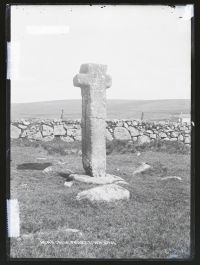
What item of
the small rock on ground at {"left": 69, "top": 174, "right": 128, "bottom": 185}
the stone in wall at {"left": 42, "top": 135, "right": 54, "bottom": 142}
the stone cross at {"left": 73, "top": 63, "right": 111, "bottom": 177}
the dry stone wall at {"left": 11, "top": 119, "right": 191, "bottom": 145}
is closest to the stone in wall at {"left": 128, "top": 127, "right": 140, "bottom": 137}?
the dry stone wall at {"left": 11, "top": 119, "right": 191, "bottom": 145}

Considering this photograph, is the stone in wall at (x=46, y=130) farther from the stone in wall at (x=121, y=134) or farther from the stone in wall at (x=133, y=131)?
the stone in wall at (x=133, y=131)

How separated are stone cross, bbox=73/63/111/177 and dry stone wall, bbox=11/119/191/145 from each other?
0.35 ft

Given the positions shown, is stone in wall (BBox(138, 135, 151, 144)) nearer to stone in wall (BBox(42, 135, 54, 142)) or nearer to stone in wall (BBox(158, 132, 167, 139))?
stone in wall (BBox(158, 132, 167, 139))

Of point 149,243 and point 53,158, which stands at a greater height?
point 53,158

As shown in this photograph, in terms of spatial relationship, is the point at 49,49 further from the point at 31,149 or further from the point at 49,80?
the point at 31,149

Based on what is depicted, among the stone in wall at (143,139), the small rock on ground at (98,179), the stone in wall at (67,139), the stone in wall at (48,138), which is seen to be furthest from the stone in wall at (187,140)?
the stone in wall at (48,138)

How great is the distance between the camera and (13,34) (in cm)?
487

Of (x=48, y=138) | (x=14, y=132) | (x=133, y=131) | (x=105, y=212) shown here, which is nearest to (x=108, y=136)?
(x=133, y=131)

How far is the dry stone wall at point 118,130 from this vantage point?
197 inches

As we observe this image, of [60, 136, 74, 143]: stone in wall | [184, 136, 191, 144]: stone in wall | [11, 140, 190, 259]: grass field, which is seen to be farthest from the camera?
[60, 136, 74, 143]: stone in wall

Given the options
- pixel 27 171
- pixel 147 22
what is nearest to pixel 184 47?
pixel 147 22

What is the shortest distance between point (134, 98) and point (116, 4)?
101cm

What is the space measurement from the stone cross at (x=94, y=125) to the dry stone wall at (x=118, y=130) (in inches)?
4.2

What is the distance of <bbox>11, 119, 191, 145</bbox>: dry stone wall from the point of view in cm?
500
